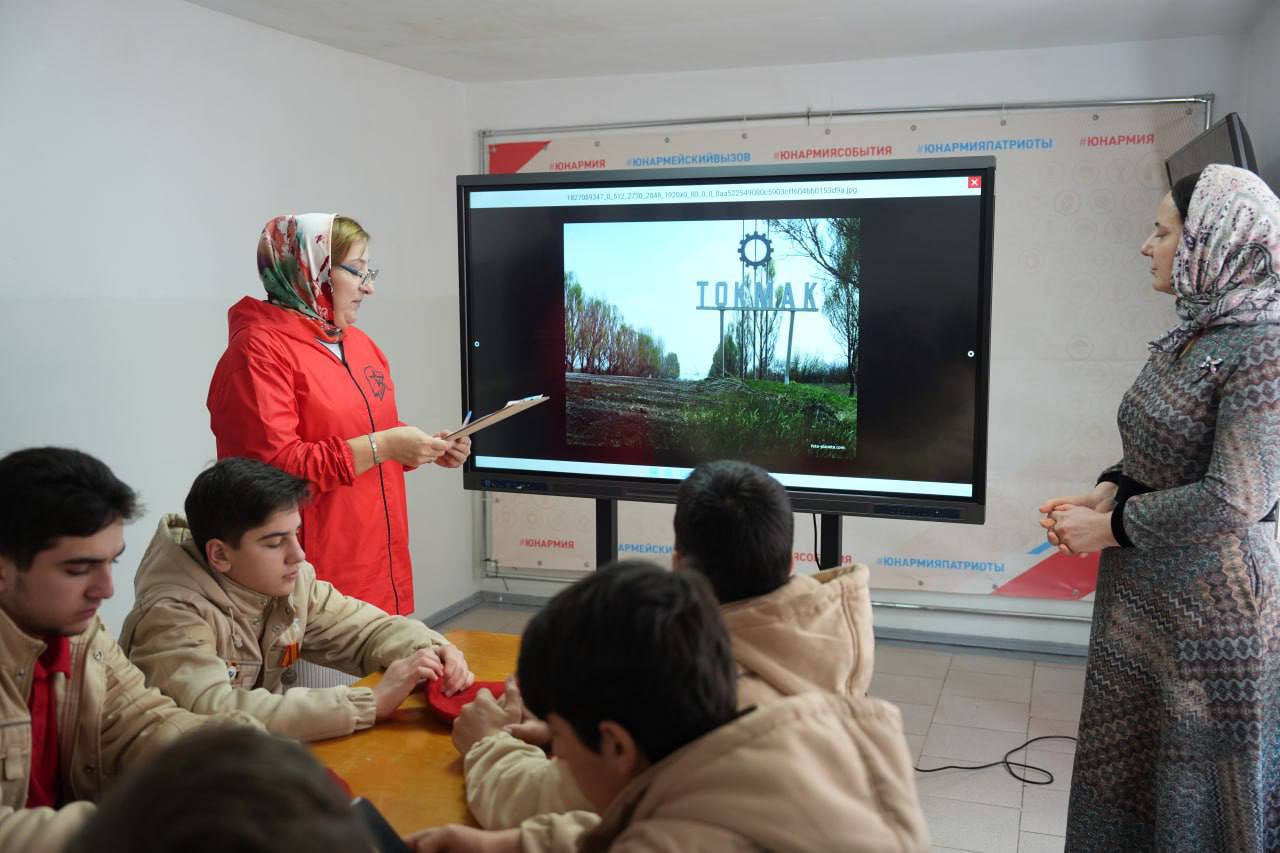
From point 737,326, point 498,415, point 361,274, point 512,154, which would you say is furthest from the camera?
point 512,154

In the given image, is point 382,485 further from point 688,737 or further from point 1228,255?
point 1228,255

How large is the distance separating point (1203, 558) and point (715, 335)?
1197 mm

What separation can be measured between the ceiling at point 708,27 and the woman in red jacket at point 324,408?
4.77 ft

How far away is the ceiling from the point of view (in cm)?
385

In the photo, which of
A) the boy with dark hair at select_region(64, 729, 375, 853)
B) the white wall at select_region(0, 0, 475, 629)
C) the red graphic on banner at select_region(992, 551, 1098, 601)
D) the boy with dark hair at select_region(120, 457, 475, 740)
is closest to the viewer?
the boy with dark hair at select_region(64, 729, 375, 853)

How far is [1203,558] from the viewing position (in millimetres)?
2197

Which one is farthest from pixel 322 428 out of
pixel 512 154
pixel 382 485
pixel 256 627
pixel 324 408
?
pixel 512 154

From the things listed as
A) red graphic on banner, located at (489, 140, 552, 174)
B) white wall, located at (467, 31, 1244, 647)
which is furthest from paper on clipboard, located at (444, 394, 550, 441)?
red graphic on banner, located at (489, 140, 552, 174)

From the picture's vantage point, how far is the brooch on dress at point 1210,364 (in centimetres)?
216

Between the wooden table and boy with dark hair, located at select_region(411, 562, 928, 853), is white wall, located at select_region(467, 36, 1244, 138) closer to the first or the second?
the wooden table

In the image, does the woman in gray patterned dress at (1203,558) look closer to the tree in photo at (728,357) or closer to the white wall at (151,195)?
the tree in photo at (728,357)

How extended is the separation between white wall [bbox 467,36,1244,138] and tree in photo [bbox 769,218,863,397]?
2.57 metres

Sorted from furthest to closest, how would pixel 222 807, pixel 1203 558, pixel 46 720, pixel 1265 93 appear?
pixel 1265 93 < pixel 1203 558 < pixel 46 720 < pixel 222 807

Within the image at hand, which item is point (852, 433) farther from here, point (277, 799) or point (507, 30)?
point (507, 30)
